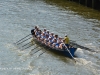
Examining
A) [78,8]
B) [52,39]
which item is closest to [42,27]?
[52,39]

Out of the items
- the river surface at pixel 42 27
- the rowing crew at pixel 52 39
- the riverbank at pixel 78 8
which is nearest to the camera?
the river surface at pixel 42 27

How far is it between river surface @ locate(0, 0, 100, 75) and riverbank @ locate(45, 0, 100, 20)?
133cm

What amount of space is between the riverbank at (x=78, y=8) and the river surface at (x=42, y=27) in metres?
1.33

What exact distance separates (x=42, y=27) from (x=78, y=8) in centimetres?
1294

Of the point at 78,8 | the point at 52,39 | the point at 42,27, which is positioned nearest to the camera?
the point at 52,39

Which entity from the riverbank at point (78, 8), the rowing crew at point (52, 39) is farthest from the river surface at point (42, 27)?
the riverbank at point (78, 8)

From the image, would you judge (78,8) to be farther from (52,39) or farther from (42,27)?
(52,39)

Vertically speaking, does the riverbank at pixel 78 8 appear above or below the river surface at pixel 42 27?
below

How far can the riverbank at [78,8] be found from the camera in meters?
41.8

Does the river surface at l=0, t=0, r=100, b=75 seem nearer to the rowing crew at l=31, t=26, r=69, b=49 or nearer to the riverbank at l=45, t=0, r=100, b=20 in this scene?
the rowing crew at l=31, t=26, r=69, b=49

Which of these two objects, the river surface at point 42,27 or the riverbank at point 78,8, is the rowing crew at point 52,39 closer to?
the river surface at point 42,27

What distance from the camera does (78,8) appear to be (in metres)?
46.7

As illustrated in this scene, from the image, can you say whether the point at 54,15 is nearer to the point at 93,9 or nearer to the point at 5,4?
the point at 93,9

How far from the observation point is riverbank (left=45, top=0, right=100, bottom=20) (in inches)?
1646
